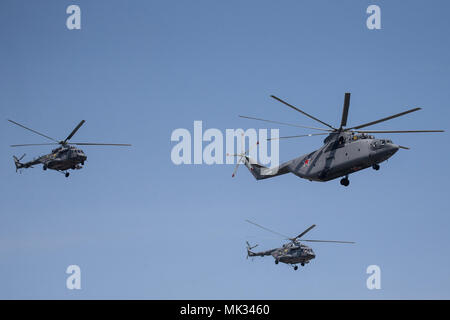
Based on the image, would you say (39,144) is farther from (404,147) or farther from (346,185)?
(404,147)

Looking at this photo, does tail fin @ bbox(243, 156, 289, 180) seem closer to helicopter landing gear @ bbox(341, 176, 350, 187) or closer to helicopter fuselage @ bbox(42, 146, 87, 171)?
helicopter landing gear @ bbox(341, 176, 350, 187)

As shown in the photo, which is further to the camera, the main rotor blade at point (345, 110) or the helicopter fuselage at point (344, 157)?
the helicopter fuselage at point (344, 157)

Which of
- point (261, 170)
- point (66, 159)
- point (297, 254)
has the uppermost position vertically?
point (66, 159)

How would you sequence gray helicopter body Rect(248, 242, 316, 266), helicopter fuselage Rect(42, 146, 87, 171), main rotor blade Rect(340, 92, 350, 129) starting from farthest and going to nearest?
gray helicopter body Rect(248, 242, 316, 266)
helicopter fuselage Rect(42, 146, 87, 171)
main rotor blade Rect(340, 92, 350, 129)

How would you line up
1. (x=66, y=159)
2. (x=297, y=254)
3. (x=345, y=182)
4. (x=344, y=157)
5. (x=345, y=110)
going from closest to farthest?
(x=345, y=110) → (x=344, y=157) → (x=345, y=182) → (x=66, y=159) → (x=297, y=254)

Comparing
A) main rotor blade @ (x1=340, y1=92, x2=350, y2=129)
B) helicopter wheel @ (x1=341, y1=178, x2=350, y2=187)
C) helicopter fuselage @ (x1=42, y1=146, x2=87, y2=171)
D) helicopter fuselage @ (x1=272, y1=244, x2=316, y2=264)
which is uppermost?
main rotor blade @ (x1=340, y1=92, x2=350, y2=129)

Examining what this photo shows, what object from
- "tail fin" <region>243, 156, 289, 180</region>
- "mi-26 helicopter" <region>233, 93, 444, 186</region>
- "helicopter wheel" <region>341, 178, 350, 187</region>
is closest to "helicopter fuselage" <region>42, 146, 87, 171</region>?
"tail fin" <region>243, 156, 289, 180</region>

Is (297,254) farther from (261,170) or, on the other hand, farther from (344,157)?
(344,157)

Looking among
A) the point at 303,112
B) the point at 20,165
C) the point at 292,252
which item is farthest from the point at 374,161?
the point at 20,165

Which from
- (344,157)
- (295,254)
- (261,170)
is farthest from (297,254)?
(344,157)

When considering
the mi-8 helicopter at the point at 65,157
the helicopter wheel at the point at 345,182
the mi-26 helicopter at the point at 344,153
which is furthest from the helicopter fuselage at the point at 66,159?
the helicopter wheel at the point at 345,182

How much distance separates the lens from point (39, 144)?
84.9 meters

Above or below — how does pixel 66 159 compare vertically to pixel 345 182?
above

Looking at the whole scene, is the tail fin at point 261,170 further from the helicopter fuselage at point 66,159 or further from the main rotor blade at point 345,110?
the helicopter fuselage at point 66,159
